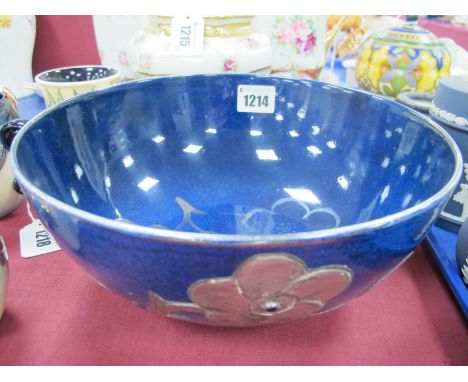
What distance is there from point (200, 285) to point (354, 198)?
1.03 feet

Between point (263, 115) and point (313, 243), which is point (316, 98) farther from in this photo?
point (313, 243)

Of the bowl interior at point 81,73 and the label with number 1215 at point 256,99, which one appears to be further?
the bowl interior at point 81,73

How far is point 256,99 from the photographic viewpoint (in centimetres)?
57

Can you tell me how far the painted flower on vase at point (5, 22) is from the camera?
0.92 m

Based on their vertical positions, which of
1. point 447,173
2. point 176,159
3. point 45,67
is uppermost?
point 447,173

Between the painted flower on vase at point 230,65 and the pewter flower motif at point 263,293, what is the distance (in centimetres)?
45

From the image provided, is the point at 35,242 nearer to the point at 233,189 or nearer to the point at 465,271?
the point at 233,189

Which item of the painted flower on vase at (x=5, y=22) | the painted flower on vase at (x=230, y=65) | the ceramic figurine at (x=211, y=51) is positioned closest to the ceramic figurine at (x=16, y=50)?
the painted flower on vase at (x=5, y=22)

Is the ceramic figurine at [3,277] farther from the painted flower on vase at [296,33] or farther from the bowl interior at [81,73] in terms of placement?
the painted flower on vase at [296,33]

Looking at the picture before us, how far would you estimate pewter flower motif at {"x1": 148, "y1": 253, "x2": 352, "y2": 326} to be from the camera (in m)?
0.24

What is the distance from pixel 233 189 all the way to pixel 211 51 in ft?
0.76

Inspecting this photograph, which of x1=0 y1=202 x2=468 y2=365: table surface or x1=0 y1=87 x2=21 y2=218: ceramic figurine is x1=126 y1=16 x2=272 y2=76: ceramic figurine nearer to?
x1=0 y1=87 x2=21 y2=218: ceramic figurine

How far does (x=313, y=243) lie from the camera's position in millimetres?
232
